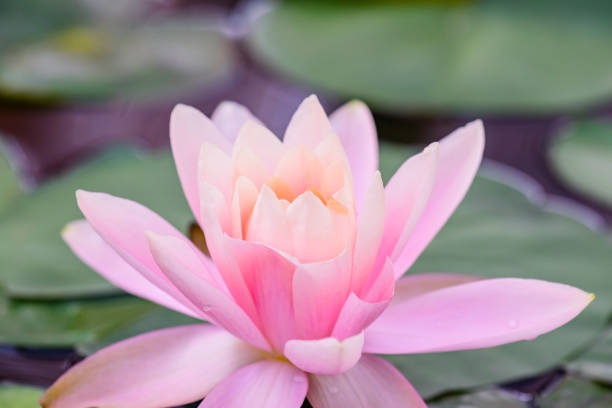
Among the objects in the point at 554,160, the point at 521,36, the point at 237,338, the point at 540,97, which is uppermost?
the point at 521,36

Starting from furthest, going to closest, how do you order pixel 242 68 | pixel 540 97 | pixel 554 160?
pixel 242 68, pixel 540 97, pixel 554 160

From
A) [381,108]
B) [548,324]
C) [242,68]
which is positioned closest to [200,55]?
[242,68]

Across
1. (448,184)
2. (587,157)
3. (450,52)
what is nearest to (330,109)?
(450,52)

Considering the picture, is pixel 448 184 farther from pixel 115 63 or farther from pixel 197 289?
pixel 115 63

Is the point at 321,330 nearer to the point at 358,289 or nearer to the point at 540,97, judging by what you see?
the point at 358,289

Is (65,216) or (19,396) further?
(65,216)

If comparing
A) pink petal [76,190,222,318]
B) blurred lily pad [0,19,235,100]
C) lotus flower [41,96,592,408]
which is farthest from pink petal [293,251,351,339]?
blurred lily pad [0,19,235,100]

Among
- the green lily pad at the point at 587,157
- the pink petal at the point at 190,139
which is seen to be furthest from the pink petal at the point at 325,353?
→ the green lily pad at the point at 587,157

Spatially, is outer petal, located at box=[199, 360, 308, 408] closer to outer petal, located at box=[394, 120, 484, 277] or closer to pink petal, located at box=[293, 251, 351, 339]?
pink petal, located at box=[293, 251, 351, 339]
